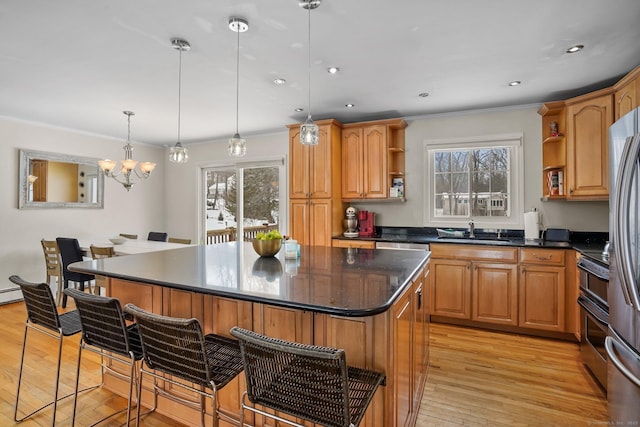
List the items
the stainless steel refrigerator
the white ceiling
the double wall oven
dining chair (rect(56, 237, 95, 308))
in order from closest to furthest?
the stainless steel refrigerator
the white ceiling
the double wall oven
dining chair (rect(56, 237, 95, 308))

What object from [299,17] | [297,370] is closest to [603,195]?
[299,17]

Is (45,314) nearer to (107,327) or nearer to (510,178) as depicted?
(107,327)

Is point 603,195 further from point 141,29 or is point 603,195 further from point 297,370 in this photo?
point 141,29

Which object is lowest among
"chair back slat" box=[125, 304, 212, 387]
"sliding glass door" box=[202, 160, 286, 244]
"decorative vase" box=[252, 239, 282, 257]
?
"chair back slat" box=[125, 304, 212, 387]

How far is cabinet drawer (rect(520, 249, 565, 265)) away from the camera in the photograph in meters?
3.28

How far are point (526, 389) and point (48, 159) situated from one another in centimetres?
616

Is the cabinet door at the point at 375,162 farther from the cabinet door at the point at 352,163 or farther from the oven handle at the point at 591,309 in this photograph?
the oven handle at the point at 591,309

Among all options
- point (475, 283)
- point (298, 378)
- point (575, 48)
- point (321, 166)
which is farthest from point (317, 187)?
point (298, 378)

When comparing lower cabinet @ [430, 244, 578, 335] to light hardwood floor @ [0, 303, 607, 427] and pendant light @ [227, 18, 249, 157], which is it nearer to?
light hardwood floor @ [0, 303, 607, 427]

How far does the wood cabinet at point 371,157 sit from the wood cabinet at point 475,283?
1116mm

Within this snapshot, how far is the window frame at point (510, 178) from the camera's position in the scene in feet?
13.1

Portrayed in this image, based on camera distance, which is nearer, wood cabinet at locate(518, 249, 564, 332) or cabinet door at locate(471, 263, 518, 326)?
wood cabinet at locate(518, 249, 564, 332)

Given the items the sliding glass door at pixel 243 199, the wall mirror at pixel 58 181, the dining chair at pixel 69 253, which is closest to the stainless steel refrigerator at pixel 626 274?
the sliding glass door at pixel 243 199

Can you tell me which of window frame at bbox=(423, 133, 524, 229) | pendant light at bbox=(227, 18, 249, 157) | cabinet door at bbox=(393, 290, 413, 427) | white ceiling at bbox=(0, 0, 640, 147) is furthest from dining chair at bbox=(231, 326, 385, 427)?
window frame at bbox=(423, 133, 524, 229)
